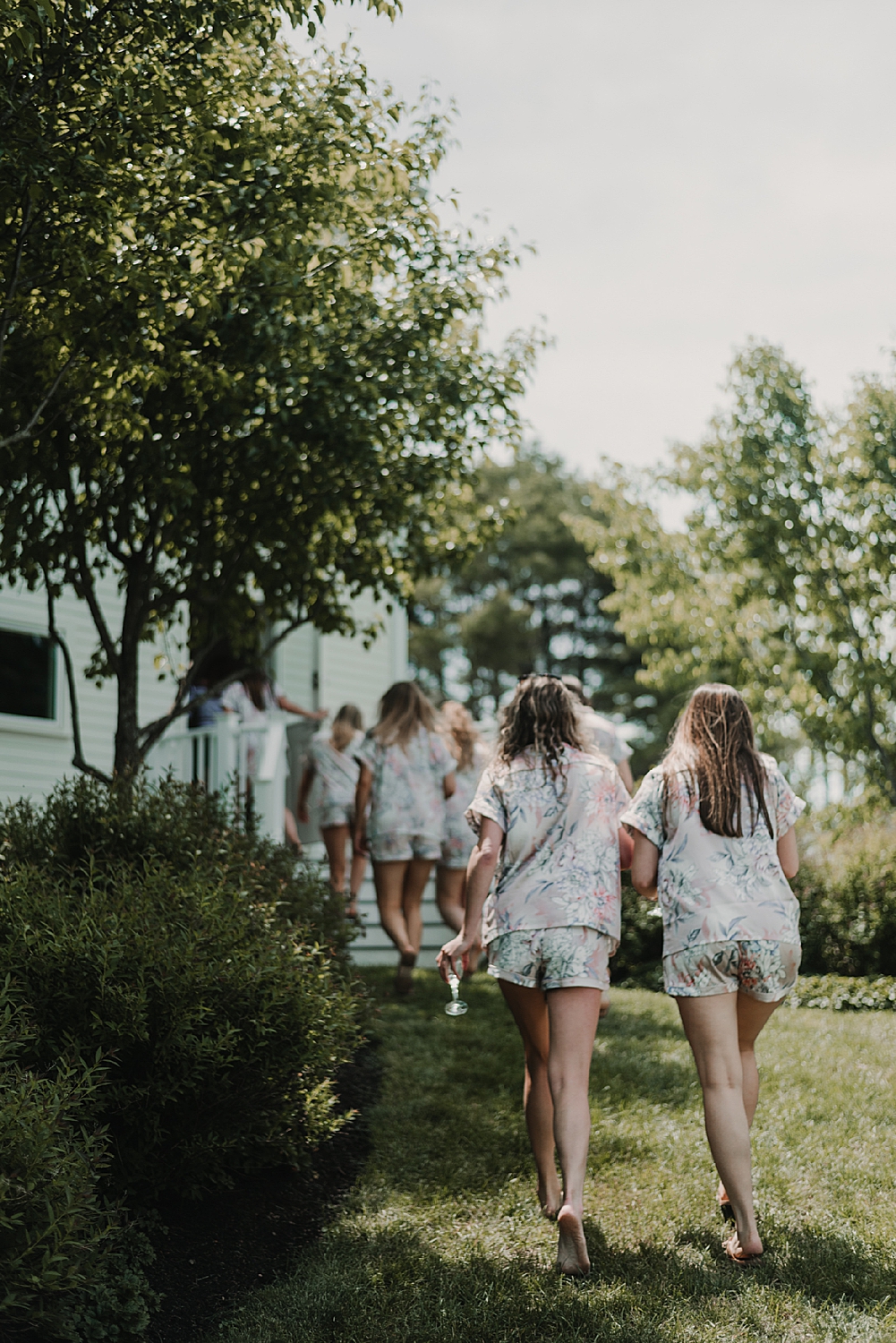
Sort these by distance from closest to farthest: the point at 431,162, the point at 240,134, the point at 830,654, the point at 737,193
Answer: the point at 240,134 < the point at 431,162 < the point at 737,193 < the point at 830,654

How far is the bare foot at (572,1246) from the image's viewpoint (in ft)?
12.0

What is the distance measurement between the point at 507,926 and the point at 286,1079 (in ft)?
3.20

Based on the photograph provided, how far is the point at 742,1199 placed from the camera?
149 inches

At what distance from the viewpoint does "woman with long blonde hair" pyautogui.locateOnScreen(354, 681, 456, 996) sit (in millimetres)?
7625

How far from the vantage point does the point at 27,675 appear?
1014cm

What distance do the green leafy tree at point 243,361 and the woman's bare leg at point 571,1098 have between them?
9.78 feet

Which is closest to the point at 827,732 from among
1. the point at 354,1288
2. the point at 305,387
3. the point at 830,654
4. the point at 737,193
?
the point at 830,654

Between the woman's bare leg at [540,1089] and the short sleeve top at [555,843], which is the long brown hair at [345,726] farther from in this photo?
the woman's bare leg at [540,1089]

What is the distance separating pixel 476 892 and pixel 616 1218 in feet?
4.30

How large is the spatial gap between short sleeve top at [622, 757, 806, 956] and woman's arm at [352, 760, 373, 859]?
3.68 meters

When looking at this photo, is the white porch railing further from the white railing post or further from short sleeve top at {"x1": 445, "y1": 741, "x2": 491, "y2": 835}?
short sleeve top at {"x1": 445, "y1": 741, "x2": 491, "y2": 835}

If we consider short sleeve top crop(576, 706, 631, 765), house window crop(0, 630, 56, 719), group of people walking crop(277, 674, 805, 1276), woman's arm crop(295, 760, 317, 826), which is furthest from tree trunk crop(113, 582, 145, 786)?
house window crop(0, 630, 56, 719)

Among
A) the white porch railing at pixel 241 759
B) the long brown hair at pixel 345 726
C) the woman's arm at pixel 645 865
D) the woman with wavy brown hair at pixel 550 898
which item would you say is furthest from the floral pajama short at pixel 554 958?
the long brown hair at pixel 345 726

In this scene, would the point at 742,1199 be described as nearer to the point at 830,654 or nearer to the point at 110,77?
the point at 110,77
